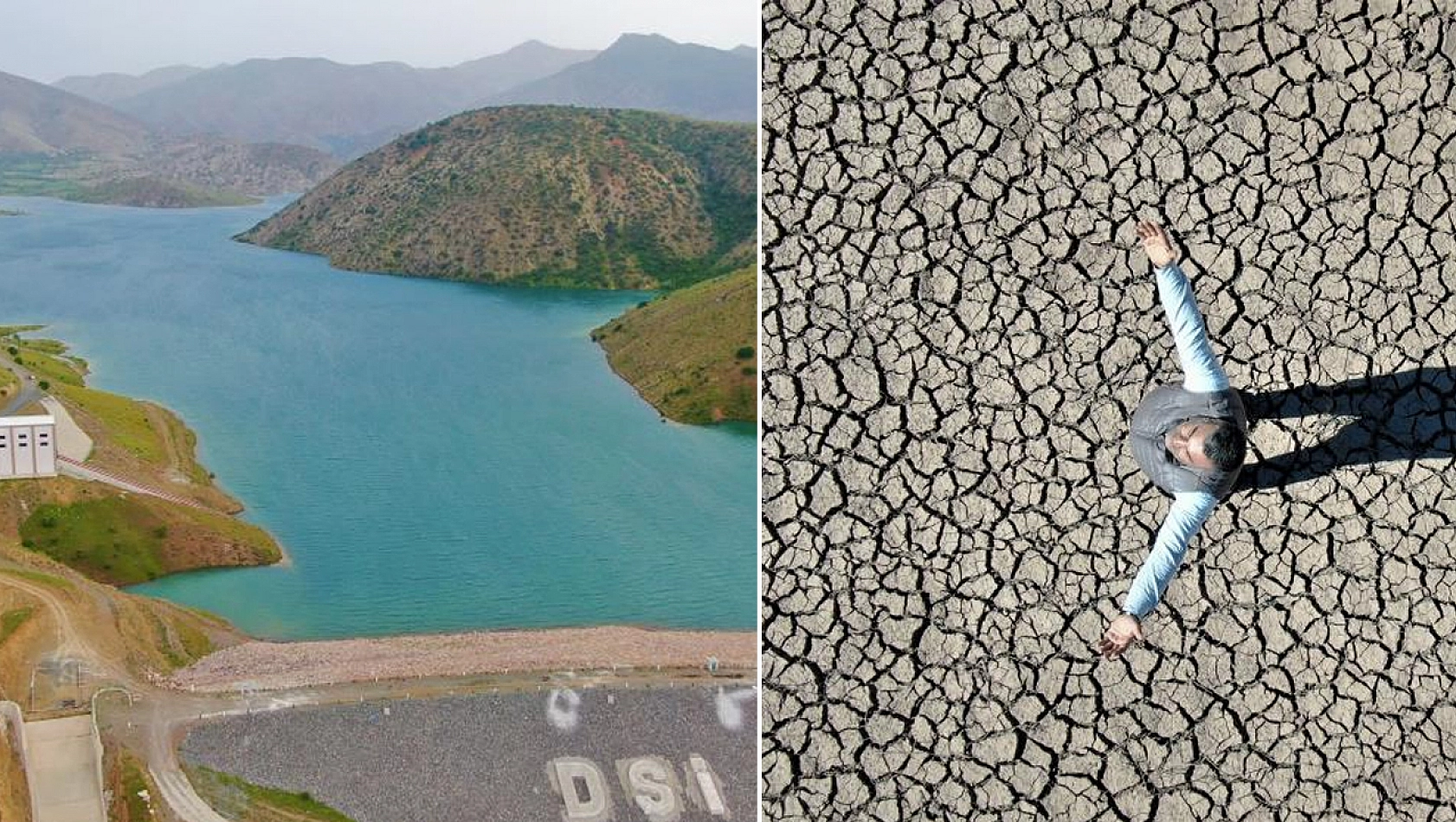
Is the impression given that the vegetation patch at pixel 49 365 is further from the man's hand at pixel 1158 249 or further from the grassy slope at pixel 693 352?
the man's hand at pixel 1158 249

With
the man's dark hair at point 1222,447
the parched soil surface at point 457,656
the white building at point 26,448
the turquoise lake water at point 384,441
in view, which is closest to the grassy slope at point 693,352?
the turquoise lake water at point 384,441

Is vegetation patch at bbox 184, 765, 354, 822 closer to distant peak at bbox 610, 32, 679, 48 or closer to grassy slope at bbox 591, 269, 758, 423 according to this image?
grassy slope at bbox 591, 269, 758, 423

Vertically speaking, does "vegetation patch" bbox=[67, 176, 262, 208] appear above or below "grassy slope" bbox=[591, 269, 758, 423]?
above

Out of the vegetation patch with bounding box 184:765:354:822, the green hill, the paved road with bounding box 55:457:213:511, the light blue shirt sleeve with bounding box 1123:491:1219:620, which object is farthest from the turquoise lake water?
the light blue shirt sleeve with bounding box 1123:491:1219:620

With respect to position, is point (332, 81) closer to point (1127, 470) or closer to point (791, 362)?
point (791, 362)

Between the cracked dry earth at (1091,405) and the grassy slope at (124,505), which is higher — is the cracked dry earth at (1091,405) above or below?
above
